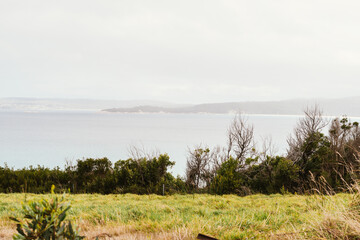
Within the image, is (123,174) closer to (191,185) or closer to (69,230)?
(191,185)

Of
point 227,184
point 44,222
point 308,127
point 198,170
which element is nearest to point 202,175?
point 198,170

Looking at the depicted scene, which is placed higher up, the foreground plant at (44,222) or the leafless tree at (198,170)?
the foreground plant at (44,222)

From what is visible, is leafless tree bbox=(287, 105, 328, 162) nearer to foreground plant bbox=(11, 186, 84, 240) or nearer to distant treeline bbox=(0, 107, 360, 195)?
distant treeline bbox=(0, 107, 360, 195)

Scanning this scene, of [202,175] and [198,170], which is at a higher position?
[198,170]

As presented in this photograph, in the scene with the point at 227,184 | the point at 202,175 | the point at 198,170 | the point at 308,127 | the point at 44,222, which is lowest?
the point at 202,175


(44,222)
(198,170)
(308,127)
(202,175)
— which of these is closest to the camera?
(44,222)

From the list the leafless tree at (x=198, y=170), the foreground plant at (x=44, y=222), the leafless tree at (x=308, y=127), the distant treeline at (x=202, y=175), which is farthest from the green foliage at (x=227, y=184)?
the foreground plant at (x=44, y=222)

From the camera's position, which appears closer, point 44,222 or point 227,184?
point 44,222

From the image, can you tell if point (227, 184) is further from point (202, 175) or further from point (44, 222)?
point (44, 222)

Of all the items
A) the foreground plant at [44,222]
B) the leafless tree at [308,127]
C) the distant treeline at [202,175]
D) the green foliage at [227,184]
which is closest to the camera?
the foreground plant at [44,222]

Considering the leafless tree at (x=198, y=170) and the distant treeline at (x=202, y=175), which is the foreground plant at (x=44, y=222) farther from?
the leafless tree at (x=198, y=170)

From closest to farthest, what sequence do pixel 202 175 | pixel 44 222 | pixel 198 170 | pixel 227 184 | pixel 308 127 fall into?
pixel 44 222, pixel 227 184, pixel 198 170, pixel 202 175, pixel 308 127

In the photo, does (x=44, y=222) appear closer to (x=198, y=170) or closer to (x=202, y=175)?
(x=198, y=170)

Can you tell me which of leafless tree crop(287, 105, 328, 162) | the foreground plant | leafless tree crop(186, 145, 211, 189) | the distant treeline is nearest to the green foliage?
the distant treeline
